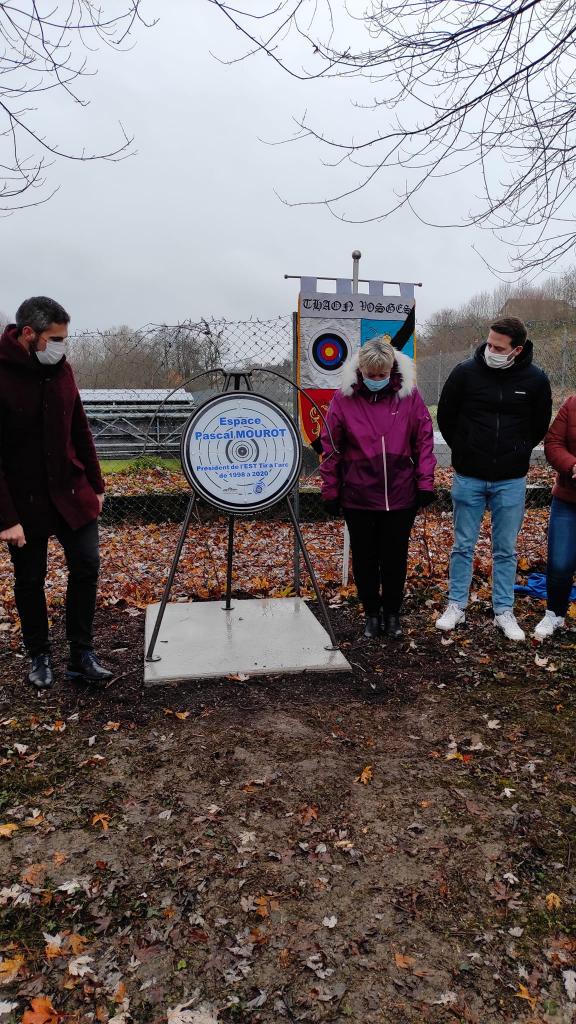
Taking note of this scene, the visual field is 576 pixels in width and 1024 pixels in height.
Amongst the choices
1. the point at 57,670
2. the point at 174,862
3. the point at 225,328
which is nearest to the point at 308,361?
the point at 225,328

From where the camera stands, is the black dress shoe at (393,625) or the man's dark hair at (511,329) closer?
the man's dark hair at (511,329)

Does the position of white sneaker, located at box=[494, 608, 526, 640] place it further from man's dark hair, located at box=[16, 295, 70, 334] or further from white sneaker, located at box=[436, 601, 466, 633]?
man's dark hair, located at box=[16, 295, 70, 334]

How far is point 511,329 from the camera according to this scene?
416 centimetres

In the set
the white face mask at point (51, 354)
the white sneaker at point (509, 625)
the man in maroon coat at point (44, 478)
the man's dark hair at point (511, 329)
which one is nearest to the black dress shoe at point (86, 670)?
the man in maroon coat at point (44, 478)

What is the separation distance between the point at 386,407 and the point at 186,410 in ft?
28.1

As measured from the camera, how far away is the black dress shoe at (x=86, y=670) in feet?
12.8

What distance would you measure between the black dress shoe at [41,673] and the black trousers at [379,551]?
204cm

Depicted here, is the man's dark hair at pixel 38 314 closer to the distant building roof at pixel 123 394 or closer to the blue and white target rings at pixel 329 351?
the blue and white target rings at pixel 329 351

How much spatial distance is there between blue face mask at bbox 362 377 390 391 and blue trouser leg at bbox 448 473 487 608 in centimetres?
82

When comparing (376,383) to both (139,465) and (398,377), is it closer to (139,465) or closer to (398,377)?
(398,377)

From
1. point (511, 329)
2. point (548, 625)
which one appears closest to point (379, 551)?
point (548, 625)

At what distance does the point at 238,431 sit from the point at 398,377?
3.63ft

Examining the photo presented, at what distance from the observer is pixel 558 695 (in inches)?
150

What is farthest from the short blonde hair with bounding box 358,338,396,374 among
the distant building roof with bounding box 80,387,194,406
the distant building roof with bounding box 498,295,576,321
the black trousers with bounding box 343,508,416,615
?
the distant building roof with bounding box 498,295,576,321
